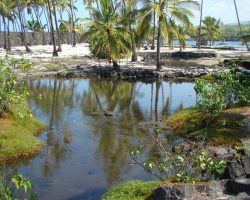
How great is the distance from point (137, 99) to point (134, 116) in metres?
5.36

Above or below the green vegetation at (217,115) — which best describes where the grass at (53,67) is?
above

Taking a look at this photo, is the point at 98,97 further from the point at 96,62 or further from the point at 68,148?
the point at 96,62

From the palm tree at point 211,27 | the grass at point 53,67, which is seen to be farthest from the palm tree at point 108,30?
the palm tree at point 211,27

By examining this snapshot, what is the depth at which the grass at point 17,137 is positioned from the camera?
13406 millimetres

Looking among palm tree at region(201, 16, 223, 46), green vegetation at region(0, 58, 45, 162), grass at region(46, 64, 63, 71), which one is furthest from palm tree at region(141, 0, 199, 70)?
palm tree at region(201, 16, 223, 46)

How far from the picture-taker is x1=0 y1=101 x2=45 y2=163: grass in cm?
1341

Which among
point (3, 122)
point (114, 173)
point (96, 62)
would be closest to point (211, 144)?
point (114, 173)

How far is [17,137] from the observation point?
1445 centimetres

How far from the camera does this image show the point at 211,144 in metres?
14.8

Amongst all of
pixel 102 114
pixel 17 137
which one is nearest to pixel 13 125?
pixel 17 137

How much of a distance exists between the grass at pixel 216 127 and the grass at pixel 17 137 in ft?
20.7

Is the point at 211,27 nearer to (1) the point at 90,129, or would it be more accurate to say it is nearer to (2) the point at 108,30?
(2) the point at 108,30

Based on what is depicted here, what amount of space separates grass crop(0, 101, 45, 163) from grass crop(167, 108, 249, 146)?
632 cm

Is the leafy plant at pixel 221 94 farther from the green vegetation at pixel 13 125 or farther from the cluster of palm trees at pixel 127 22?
the cluster of palm trees at pixel 127 22
